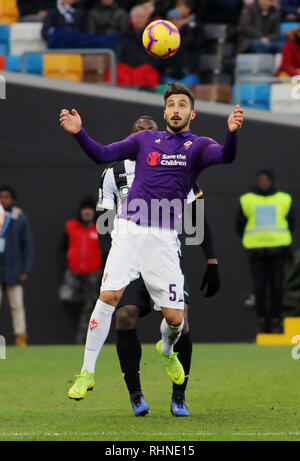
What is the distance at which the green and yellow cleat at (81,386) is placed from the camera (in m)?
7.18

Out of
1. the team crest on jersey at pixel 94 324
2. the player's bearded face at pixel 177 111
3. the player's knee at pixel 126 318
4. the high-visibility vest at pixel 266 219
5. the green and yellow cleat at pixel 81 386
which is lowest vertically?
the high-visibility vest at pixel 266 219

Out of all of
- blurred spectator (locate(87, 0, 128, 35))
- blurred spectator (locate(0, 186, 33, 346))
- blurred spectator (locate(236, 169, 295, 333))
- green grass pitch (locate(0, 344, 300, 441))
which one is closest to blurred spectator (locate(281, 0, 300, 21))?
blurred spectator (locate(87, 0, 128, 35))

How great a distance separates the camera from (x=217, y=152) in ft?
23.7

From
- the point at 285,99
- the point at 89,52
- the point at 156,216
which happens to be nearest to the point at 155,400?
the point at 156,216

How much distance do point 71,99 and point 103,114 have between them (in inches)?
21.7

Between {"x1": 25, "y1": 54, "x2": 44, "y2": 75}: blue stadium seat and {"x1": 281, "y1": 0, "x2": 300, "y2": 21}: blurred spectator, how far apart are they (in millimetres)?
4349

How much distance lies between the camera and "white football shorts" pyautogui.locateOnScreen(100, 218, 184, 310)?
7.37m

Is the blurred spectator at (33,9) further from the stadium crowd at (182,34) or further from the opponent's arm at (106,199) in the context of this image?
the opponent's arm at (106,199)

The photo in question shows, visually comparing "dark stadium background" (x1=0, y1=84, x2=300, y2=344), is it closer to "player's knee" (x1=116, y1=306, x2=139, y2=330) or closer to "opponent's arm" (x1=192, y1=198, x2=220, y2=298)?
"opponent's arm" (x1=192, y1=198, x2=220, y2=298)

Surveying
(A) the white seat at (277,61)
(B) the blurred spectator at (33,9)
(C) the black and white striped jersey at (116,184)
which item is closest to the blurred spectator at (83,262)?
(A) the white seat at (277,61)

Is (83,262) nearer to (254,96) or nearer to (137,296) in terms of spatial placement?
(254,96)

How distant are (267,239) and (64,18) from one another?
16.7 ft

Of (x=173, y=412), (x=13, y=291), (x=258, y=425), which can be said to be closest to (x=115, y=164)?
(x=173, y=412)

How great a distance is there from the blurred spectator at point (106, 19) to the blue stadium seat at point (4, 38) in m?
1.32
